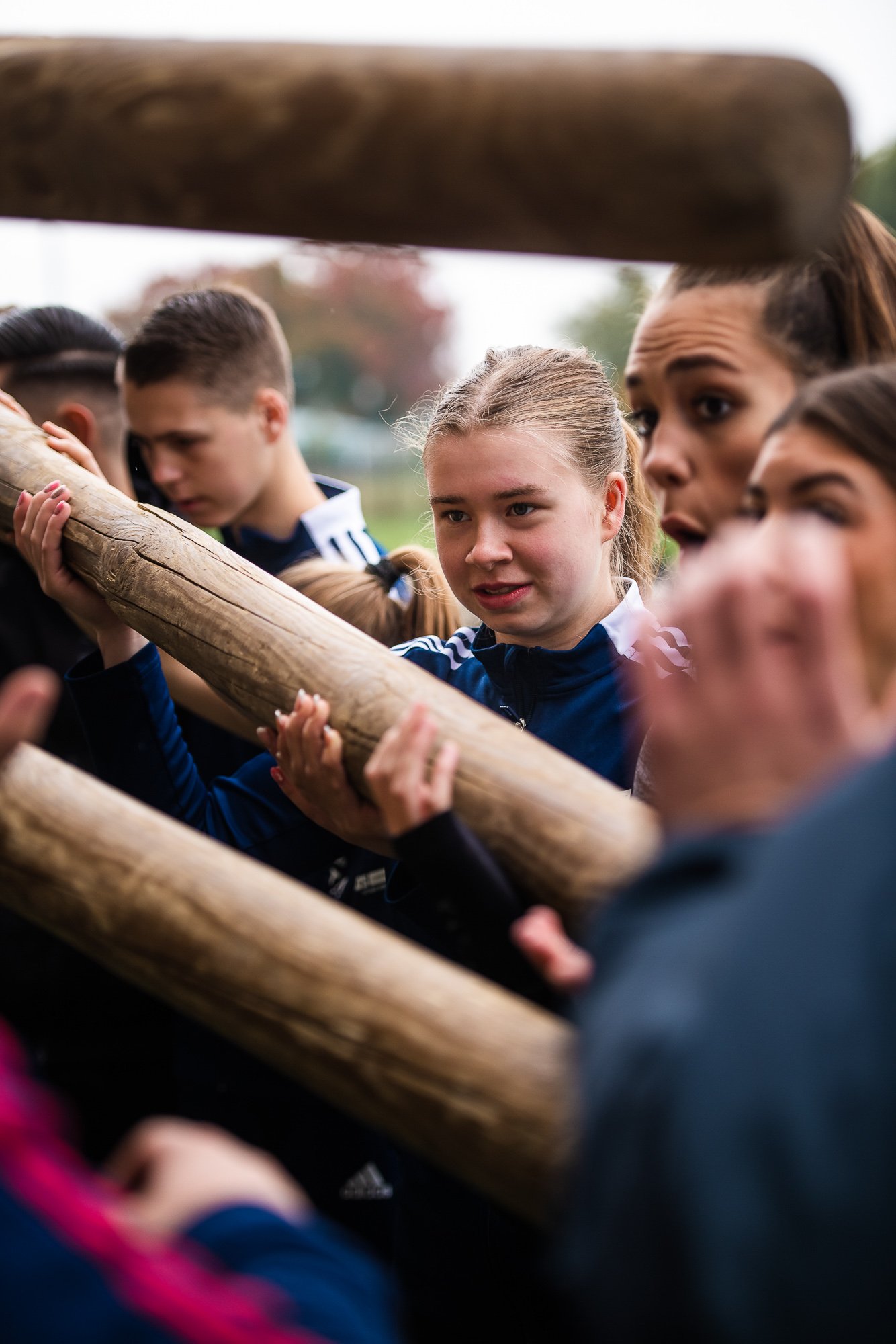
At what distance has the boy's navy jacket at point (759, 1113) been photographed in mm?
675

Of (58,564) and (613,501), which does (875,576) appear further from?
(58,564)

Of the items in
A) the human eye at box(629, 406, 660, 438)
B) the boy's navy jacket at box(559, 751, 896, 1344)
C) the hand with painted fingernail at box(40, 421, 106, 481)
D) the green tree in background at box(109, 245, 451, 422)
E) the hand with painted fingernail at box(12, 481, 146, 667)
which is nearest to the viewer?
the boy's navy jacket at box(559, 751, 896, 1344)

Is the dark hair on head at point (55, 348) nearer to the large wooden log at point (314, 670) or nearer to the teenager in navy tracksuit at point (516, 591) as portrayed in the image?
the large wooden log at point (314, 670)

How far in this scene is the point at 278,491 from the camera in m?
3.38

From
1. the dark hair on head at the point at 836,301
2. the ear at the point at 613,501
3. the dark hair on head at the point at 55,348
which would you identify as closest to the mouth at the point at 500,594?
the ear at the point at 613,501

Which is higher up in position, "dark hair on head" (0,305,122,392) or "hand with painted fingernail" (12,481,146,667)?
"dark hair on head" (0,305,122,392)

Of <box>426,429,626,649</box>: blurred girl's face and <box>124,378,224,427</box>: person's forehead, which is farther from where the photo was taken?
<box>124,378,224,427</box>: person's forehead

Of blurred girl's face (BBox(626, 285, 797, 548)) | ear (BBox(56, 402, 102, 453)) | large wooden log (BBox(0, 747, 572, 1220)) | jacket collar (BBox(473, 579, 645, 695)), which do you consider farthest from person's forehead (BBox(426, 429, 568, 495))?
ear (BBox(56, 402, 102, 453))

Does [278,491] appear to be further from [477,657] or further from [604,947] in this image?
[604,947]

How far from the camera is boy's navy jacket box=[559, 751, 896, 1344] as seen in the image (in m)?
0.68

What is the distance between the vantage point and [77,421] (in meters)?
3.33

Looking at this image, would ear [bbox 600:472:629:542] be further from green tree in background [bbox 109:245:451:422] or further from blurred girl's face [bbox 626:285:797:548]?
green tree in background [bbox 109:245:451:422]

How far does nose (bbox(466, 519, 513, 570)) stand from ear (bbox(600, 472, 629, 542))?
0.28 metres

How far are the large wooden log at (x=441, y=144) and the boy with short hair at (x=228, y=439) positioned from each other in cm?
207
